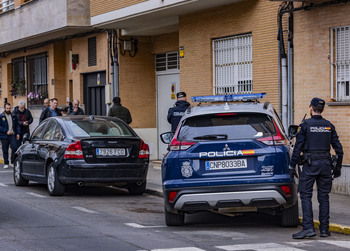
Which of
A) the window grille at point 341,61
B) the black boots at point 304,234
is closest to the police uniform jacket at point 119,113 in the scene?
the window grille at point 341,61

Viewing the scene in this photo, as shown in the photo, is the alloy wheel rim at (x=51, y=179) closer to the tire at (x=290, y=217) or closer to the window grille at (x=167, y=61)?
the tire at (x=290, y=217)

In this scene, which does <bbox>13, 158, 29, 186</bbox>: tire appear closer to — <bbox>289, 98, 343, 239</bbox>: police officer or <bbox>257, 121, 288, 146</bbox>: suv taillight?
<bbox>257, 121, 288, 146</bbox>: suv taillight

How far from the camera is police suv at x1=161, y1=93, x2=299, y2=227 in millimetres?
9086

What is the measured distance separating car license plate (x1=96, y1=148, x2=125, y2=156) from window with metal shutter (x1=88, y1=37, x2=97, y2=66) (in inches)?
403

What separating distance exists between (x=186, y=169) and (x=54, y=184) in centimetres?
Answer: 469

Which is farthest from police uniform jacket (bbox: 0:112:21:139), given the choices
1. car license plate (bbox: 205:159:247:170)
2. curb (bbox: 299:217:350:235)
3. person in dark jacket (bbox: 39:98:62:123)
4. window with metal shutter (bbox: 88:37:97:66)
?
curb (bbox: 299:217:350:235)

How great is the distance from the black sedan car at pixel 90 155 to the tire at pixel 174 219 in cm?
335

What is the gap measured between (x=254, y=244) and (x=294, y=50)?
23.2ft

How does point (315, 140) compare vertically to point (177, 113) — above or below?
below

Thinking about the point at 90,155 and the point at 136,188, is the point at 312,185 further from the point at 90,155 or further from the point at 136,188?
the point at 136,188

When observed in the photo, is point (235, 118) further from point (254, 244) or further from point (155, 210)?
point (155, 210)

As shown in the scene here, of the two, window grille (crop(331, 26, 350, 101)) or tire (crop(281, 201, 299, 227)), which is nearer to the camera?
tire (crop(281, 201, 299, 227))

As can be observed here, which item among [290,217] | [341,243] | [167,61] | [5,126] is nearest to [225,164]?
[290,217]

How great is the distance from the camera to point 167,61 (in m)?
21.4
